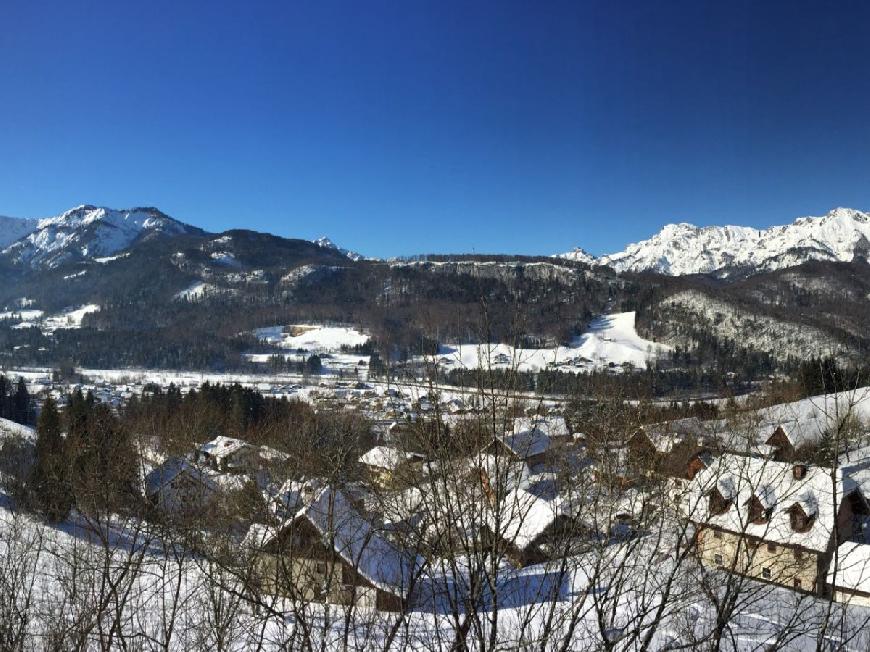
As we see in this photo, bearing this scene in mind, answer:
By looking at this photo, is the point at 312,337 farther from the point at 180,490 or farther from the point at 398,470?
the point at 398,470

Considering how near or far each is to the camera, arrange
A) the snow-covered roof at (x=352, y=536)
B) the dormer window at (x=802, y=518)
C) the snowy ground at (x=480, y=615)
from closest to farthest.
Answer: the snowy ground at (x=480, y=615) → the snow-covered roof at (x=352, y=536) → the dormer window at (x=802, y=518)

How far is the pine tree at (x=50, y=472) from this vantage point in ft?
43.1

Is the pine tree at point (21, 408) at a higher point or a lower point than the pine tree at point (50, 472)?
lower

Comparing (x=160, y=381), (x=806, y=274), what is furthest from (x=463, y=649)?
(x=806, y=274)

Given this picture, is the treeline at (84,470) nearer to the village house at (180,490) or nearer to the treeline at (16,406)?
the village house at (180,490)

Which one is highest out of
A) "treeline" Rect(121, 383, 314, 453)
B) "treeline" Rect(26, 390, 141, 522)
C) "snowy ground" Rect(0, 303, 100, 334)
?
"snowy ground" Rect(0, 303, 100, 334)

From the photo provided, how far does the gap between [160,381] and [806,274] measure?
6975 inches

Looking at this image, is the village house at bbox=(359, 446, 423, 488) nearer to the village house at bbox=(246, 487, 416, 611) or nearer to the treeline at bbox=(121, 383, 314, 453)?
the village house at bbox=(246, 487, 416, 611)

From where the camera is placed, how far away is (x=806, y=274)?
167 m

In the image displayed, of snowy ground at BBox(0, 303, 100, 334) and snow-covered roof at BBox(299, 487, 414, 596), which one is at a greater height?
snowy ground at BBox(0, 303, 100, 334)

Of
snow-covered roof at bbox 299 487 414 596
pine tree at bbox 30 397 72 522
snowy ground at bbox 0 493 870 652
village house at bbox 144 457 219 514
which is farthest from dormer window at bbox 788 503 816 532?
pine tree at bbox 30 397 72 522

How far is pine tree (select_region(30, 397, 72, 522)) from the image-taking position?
13141 mm

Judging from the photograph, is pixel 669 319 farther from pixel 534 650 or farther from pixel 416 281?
pixel 534 650

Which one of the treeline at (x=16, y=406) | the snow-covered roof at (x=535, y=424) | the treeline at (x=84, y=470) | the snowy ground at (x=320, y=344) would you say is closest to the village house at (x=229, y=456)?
the treeline at (x=84, y=470)
